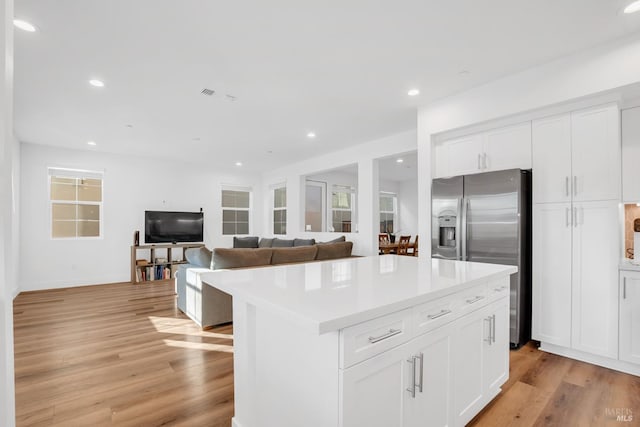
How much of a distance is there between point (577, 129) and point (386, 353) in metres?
2.90

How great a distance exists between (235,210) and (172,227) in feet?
5.73

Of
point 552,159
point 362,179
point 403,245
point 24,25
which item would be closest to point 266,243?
point 362,179

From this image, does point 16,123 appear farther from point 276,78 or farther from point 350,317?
point 350,317

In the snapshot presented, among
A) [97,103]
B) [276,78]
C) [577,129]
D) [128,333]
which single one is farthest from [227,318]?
[577,129]

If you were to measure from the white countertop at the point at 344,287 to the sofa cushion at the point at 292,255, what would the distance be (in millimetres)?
1716

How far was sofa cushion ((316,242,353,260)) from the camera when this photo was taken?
4.50 meters

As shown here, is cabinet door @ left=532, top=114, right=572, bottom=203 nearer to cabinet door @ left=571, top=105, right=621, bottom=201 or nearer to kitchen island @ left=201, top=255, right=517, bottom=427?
cabinet door @ left=571, top=105, right=621, bottom=201

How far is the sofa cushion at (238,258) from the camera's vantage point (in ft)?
11.7

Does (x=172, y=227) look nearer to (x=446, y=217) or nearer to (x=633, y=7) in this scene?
(x=446, y=217)

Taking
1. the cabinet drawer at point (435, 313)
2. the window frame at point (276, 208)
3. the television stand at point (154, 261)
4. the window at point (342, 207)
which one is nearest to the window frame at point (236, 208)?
the window frame at point (276, 208)

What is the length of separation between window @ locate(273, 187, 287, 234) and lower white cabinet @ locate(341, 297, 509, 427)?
6.20 metres

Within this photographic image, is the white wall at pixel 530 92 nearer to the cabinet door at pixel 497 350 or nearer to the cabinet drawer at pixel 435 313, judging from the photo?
the cabinet door at pixel 497 350

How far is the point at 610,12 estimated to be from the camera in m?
2.16

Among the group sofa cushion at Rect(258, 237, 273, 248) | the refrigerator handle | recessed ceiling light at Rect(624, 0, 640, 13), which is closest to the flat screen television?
sofa cushion at Rect(258, 237, 273, 248)
